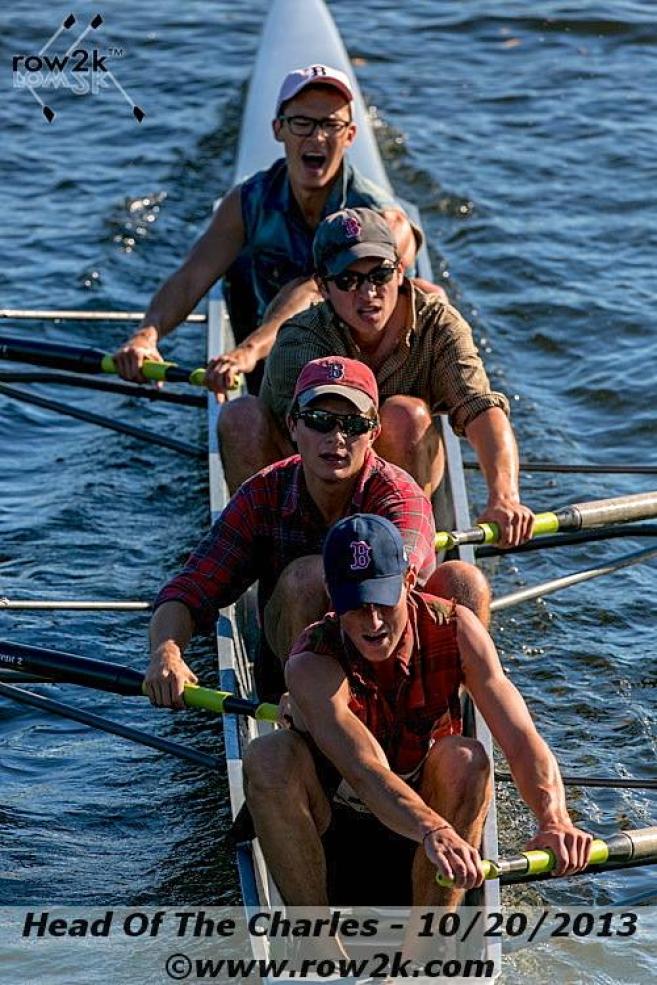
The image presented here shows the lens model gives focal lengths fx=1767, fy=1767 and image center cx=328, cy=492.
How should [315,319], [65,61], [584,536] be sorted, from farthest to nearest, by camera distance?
[65,61]
[584,536]
[315,319]

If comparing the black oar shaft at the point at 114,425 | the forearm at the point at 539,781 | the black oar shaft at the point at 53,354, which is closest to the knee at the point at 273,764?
the forearm at the point at 539,781

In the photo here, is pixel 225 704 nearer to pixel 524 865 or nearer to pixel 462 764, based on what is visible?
pixel 462 764

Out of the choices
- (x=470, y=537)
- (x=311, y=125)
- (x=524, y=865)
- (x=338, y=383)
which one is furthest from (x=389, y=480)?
(x=311, y=125)

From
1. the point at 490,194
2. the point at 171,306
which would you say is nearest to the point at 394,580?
the point at 171,306

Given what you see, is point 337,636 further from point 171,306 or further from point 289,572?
point 171,306

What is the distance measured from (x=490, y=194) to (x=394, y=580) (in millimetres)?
9387

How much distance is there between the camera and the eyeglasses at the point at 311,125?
7.99 meters

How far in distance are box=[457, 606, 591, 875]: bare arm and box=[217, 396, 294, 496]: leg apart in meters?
1.97

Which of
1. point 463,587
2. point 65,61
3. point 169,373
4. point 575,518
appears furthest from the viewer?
point 65,61

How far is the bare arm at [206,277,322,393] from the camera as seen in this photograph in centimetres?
737

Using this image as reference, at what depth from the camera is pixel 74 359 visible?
8.17 meters

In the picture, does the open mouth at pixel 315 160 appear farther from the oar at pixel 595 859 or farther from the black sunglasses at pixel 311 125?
the oar at pixel 595 859

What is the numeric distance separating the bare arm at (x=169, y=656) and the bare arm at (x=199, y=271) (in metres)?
2.64

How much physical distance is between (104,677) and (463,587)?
48.7 inches
